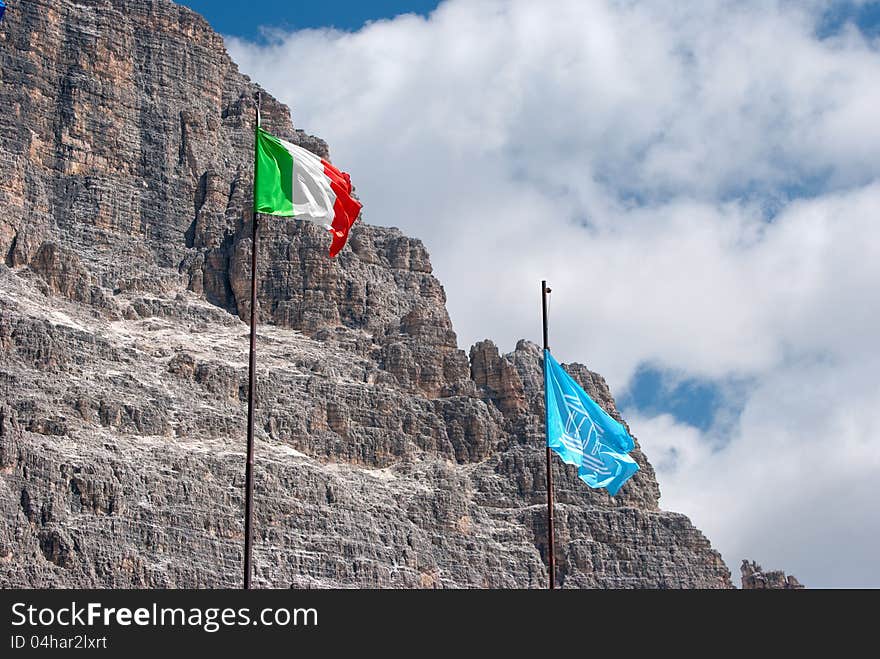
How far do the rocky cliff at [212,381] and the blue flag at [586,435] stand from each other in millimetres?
56397

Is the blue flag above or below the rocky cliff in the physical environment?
below

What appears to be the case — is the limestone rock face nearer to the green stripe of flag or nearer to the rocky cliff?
the rocky cliff

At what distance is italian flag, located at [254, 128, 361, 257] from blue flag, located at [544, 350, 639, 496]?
690 cm

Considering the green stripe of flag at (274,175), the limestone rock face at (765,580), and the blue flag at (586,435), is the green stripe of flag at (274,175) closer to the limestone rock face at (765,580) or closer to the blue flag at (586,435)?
the blue flag at (586,435)

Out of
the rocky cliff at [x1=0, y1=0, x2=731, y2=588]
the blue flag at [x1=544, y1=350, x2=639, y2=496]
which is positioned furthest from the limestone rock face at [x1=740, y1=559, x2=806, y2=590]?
the blue flag at [x1=544, y1=350, x2=639, y2=496]

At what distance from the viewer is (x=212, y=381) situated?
135375 millimetres

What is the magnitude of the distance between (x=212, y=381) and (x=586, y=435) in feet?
266

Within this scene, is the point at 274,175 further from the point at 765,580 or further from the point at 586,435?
the point at 765,580

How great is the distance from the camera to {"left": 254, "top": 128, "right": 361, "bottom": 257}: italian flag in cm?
5006

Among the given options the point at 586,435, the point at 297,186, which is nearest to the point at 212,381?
the point at 586,435

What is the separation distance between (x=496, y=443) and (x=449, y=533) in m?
13.7

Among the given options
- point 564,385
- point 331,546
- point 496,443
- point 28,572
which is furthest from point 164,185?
point 564,385

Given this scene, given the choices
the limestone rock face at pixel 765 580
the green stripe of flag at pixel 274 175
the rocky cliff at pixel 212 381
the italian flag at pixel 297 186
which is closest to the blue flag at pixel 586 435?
the italian flag at pixel 297 186

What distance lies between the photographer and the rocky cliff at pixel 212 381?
118312mm
